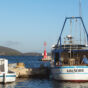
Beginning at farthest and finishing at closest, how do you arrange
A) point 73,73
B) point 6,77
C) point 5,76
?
1. point 73,73
2. point 6,77
3. point 5,76

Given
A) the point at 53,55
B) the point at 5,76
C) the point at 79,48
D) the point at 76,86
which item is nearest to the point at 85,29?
the point at 79,48

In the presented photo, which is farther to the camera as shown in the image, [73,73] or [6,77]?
[73,73]

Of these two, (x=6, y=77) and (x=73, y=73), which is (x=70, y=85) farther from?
(x=6, y=77)

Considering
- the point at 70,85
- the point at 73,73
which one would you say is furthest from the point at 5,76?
the point at 73,73

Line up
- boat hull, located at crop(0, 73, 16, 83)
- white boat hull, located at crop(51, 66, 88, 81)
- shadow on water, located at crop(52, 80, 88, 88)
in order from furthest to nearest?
white boat hull, located at crop(51, 66, 88, 81) < boat hull, located at crop(0, 73, 16, 83) < shadow on water, located at crop(52, 80, 88, 88)

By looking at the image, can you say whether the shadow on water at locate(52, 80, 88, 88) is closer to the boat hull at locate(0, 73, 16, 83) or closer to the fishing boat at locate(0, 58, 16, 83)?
the fishing boat at locate(0, 58, 16, 83)

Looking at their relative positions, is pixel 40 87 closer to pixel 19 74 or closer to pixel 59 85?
pixel 59 85

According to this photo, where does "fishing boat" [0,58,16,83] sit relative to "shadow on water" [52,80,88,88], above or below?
above

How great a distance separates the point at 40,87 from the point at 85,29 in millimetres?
12067

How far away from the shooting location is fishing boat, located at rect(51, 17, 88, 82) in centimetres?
3959

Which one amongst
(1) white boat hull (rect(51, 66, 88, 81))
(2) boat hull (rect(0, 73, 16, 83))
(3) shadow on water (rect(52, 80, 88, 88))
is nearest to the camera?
(3) shadow on water (rect(52, 80, 88, 88))

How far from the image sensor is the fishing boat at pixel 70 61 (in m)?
39.6

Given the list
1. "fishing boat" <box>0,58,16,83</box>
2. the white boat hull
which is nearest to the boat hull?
"fishing boat" <box>0,58,16,83</box>

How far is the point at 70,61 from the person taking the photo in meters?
41.2
